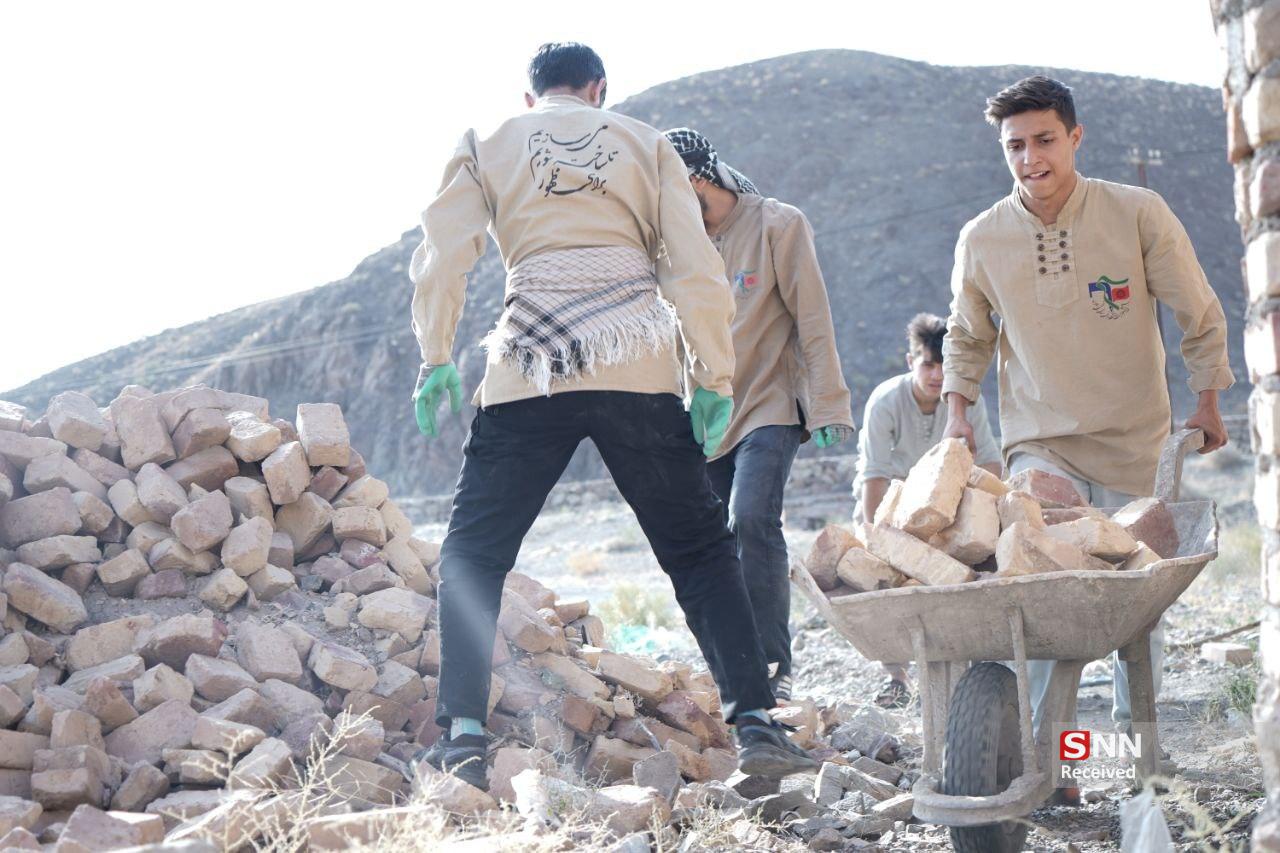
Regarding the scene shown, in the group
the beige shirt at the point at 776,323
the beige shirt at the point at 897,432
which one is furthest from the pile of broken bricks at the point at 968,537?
the beige shirt at the point at 897,432

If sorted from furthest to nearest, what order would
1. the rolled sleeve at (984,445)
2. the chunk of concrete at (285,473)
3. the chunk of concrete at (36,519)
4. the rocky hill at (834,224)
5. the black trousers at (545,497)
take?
the rocky hill at (834,224) → the rolled sleeve at (984,445) → the chunk of concrete at (285,473) → the chunk of concrete at (36,519) → the black trousers at (545,497)

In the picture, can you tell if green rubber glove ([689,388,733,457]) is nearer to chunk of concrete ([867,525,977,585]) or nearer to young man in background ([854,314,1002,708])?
chunk of concrete ([867,525,977,585])

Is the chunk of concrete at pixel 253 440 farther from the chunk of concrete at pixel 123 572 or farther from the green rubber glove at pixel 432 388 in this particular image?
the green rubber glove at pixel 432 388

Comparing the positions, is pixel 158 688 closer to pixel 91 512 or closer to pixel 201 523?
pixel 201 523

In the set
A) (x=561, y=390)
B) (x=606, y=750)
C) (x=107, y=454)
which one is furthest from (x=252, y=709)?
(x=107, y=454)

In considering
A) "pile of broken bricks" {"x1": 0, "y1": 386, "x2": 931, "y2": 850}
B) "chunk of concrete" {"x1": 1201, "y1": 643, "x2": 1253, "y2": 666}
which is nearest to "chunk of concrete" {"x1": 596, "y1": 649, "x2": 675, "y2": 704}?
"pile of broken bricks" {"x1": 0, "y1": 386, "x2": 931, "y2": 850}

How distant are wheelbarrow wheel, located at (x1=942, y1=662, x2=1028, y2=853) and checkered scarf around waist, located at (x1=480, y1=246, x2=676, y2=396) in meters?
1.27

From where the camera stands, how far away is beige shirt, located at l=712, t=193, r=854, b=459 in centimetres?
478

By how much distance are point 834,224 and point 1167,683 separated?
108ft

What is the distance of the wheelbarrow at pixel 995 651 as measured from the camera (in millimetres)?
3053

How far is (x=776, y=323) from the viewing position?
4.96m

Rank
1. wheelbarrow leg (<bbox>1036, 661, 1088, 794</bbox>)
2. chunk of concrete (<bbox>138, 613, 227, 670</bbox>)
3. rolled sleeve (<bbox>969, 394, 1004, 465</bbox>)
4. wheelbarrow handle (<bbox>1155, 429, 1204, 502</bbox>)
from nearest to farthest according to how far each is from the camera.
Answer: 1. wheelbarrow leg (<bbox>1036, 661, 1088, 794</bbox>)
2. wheelbarrow handle (<bbox>1155, 429, 1204, 502</bbox>)
3. chunk of concrete (<bbox>138, 613, 227, 670</bbox>)
4. rolled sleeve (<bbox>969, 394, 1004, 465</bbox>)

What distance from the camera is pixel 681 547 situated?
3.63m

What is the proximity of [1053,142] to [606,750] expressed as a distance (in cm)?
240
